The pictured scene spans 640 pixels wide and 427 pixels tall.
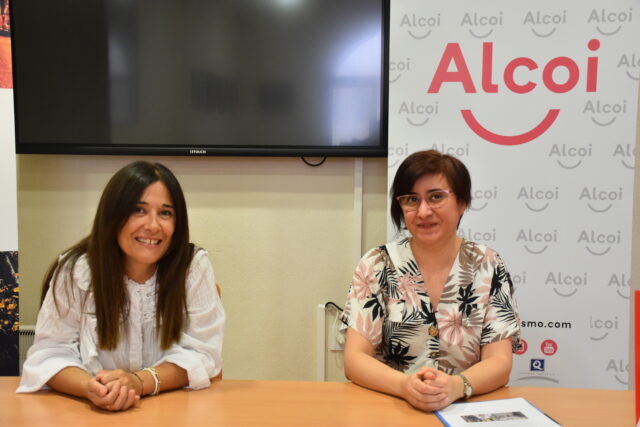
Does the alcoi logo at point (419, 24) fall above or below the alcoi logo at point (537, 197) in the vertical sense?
above

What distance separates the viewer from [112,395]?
1341mm

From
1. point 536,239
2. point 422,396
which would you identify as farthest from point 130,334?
point 536,239

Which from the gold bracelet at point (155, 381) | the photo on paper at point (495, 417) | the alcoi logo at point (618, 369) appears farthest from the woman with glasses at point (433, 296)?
the alcoi logo at point (618, 369)

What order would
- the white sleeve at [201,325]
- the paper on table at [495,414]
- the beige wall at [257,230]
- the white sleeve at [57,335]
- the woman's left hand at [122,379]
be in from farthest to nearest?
1. the beige wall at [257,230]
2. the white sleeve at [201,325]
3. the white sleeve at [57,335]
4. the woman's left hand at [122,379]
5. the paper on table at [495,414]

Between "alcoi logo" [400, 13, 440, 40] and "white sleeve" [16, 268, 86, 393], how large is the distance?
190 centimetres

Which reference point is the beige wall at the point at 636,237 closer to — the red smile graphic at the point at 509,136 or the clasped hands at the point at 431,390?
the red smile graphic at the point at 509,136

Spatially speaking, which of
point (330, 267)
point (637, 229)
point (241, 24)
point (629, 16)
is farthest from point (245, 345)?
point (629, 16)

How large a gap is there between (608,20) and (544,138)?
0.63 meters

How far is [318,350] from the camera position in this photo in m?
2.93

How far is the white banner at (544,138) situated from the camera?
2455 millimetres

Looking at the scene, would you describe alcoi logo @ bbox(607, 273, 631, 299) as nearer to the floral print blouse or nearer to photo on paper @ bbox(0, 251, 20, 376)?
the floral print blouse

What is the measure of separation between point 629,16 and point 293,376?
256cm

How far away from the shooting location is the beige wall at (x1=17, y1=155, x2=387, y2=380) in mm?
2908

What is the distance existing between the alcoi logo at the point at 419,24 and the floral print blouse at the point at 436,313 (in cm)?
127
